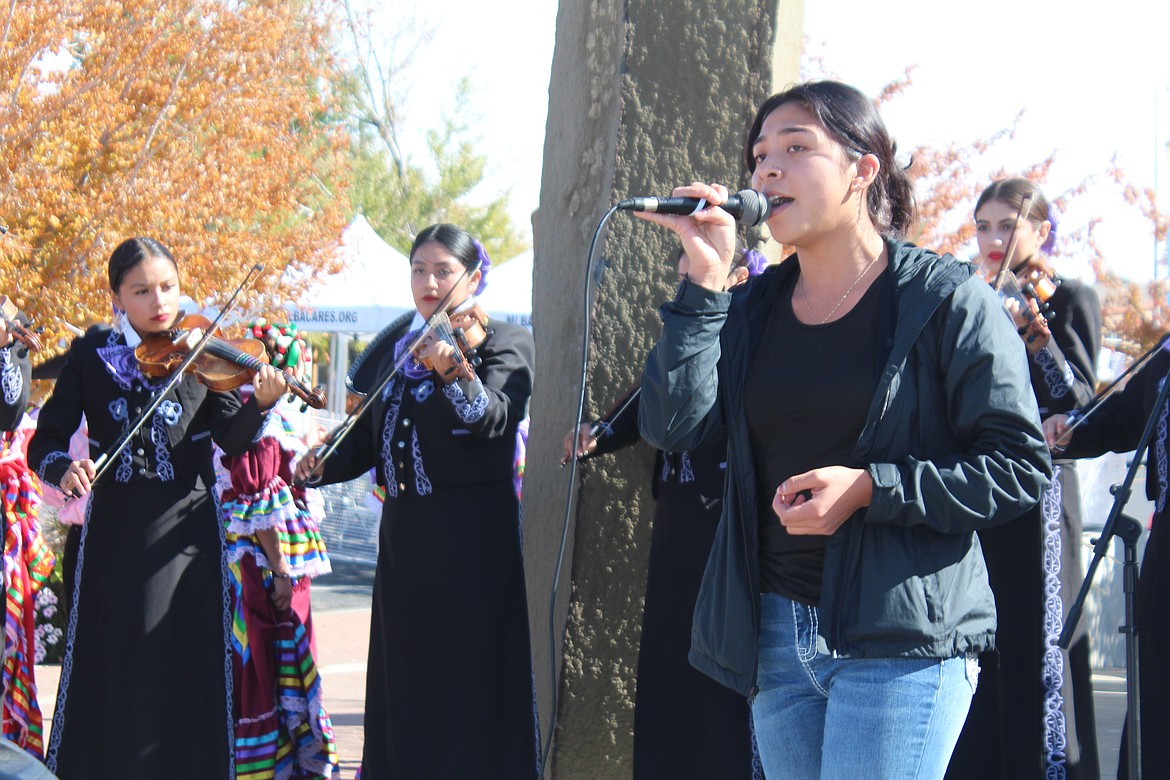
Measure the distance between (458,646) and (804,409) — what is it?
1.95 meters

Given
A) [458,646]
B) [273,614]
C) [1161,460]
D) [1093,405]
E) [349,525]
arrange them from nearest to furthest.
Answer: [1161,460]
[1093,405]
[458,646]
[273,614]
[349,525]

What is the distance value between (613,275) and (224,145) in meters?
5.39

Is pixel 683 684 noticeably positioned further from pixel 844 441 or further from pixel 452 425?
pixel 844 441

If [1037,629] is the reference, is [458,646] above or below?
below

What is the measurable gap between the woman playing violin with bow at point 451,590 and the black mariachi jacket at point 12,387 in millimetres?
1098

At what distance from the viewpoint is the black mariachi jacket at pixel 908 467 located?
2102 millimetres

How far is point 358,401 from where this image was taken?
4.18 m

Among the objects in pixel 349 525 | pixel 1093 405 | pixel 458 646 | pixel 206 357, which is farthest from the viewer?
pixel 349 525

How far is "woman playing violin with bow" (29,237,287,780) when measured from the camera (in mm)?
4043

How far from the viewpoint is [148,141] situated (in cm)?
793

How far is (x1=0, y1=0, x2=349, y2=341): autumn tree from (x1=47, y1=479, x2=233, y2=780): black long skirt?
3.39 m

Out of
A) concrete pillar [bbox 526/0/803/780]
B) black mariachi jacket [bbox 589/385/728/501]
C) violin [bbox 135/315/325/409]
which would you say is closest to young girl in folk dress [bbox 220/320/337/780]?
violin [bbox 135/315/325/409]

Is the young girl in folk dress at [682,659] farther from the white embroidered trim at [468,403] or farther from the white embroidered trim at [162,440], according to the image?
the white embroidered trim at [162,440]

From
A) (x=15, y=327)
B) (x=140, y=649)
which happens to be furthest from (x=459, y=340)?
(x=15, y=327)
